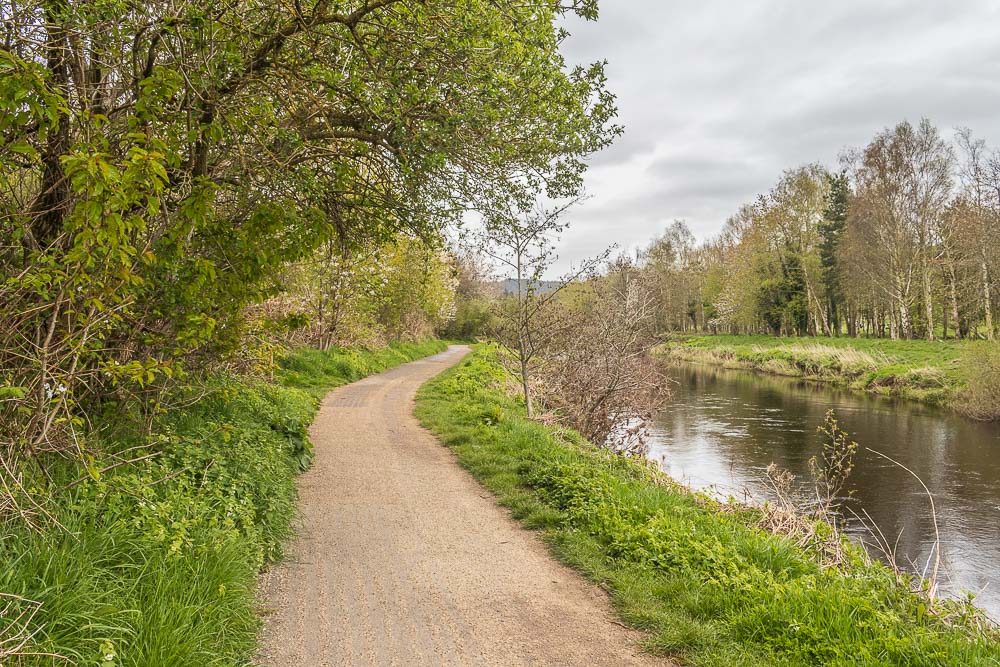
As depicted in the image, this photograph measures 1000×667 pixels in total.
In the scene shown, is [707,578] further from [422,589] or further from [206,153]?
[206,153]

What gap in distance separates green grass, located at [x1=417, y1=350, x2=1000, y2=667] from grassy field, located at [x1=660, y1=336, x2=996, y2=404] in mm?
15020

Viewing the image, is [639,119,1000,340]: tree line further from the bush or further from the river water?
the bush

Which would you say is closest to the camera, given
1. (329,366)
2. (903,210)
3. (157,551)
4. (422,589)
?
(157,551)

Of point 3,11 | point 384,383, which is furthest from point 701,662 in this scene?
point 384,383

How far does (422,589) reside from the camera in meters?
4.85

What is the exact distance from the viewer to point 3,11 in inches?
161

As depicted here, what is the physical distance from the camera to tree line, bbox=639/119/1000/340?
97.1 ft

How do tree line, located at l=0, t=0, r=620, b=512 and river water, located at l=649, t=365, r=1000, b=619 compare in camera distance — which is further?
river water, located at l=649, t=365, r=1000, b=619

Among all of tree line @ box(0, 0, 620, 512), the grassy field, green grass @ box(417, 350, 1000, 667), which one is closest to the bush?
the grassy field

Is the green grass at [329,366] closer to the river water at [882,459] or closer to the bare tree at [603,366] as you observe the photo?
the bare tree at [603,366]

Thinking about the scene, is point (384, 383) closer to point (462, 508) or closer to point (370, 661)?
point (462, 508)

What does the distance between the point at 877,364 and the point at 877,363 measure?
22cm

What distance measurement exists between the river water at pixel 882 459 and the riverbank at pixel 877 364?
1447 millimetres

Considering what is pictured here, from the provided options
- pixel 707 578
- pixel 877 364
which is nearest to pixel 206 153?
pixel 707 578
